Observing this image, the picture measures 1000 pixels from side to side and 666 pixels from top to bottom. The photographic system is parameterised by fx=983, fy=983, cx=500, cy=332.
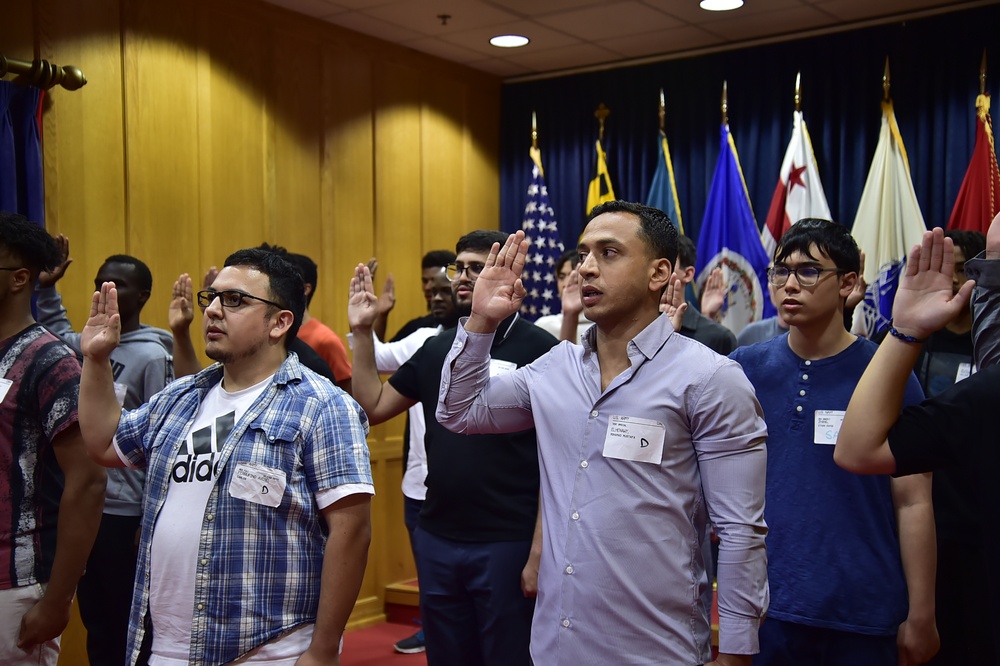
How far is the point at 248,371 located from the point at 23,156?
2.41 metres

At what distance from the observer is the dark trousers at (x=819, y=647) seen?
2.27 metres

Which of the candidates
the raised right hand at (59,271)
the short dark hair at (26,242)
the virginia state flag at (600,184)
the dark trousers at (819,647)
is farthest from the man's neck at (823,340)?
the virginia state flag at (600,184)

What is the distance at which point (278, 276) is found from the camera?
2.36m

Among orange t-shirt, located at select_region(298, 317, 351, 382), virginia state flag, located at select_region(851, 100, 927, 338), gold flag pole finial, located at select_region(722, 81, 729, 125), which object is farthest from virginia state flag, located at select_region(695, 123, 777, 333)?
orange t-shirt, located at select_region(298, 317, 351, 382)

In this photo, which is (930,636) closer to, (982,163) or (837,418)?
(837,418)

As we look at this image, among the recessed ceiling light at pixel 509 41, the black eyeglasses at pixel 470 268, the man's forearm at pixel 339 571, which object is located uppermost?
the recessed ceiling light at pixel 509 41

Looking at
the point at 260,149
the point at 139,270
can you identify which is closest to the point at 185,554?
the point at 139,270

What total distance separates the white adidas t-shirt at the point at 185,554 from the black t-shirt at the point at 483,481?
0.80m

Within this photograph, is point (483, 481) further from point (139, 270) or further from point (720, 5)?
→ point (720, 5)

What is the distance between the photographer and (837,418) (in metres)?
2.37

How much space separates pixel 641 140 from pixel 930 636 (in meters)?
4.55

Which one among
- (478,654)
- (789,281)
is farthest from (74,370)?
(789,281)

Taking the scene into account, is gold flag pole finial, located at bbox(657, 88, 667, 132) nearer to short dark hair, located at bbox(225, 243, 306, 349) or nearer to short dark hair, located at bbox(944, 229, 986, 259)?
short dark hair, located at bbox(944, 229, 986, 259)

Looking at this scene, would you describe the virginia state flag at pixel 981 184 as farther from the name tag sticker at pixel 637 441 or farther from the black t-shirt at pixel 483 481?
the name tag sticker at pixel 637 441
